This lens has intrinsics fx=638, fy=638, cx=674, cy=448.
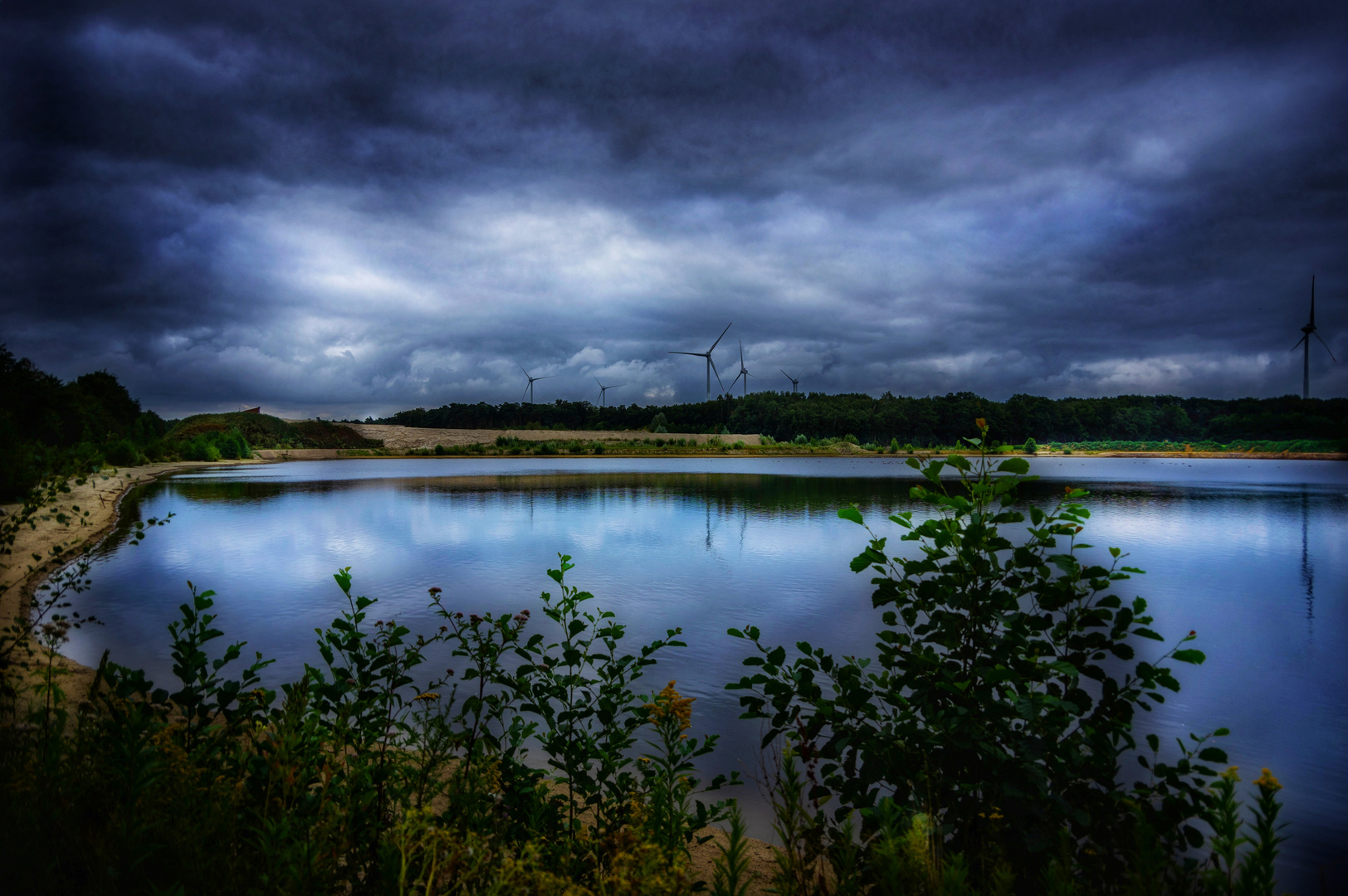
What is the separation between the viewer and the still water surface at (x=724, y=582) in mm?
5590

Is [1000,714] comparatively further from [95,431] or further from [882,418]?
A: [882,418]

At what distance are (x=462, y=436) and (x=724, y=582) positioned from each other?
77.0 meters

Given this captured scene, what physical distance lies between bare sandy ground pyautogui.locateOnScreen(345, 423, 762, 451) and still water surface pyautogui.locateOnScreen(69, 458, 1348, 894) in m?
58.2

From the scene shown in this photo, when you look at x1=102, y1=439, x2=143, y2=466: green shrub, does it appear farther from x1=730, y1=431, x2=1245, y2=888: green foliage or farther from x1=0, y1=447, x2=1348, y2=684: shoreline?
x1=730, y1=431, x2=1245, y2=888: green foliage

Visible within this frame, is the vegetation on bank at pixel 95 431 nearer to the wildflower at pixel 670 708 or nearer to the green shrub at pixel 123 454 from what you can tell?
the green shrub at pixel 123 454

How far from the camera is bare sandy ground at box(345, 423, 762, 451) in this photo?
264 ft

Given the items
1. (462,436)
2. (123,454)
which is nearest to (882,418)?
(462,436)

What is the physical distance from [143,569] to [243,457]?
61491mm

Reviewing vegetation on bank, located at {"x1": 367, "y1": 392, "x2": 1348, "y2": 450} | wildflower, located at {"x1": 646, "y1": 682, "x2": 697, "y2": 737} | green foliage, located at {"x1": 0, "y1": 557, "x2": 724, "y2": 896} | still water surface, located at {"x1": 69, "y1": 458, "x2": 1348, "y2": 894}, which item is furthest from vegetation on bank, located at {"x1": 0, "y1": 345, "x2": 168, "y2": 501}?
vegetation on bank, located at {"x1": 367, "y1": 392, "x2": 1348, "y2": 450}

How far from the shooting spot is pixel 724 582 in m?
10.4

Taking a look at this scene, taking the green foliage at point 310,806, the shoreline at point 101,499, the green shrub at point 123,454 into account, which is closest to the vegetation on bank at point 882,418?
the shoreline at point 101,499

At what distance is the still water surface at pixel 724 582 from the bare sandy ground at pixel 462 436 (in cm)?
5824

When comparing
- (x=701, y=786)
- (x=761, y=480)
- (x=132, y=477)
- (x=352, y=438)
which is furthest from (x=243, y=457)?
(x=701, y=786)

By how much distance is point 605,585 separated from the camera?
9.90 m
